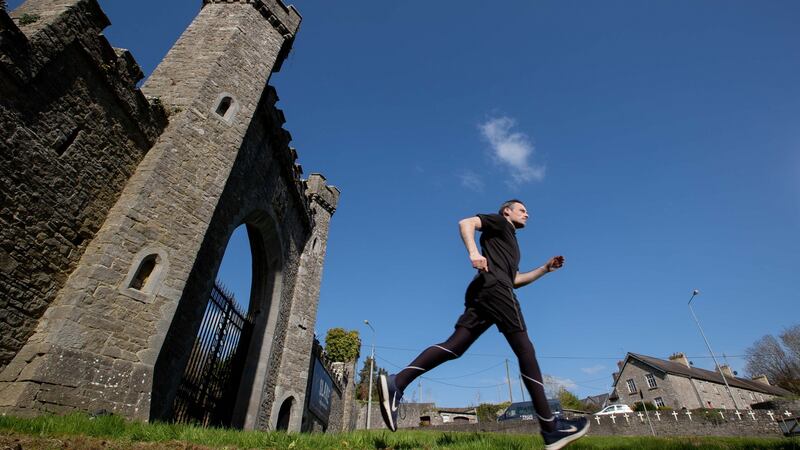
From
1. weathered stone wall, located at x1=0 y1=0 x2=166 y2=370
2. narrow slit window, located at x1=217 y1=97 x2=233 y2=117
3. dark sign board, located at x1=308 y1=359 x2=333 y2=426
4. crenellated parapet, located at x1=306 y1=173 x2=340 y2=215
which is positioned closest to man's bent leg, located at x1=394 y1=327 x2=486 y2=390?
weathered stone wall, located at x1=0 y1=0 x2=166 y2=370

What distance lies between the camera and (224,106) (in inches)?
369

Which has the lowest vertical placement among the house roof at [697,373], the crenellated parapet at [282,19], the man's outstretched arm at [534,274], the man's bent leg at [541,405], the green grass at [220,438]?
the green grass at [220,438]

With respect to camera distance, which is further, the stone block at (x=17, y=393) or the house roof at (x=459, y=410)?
the house roof at (x=459, y=410)

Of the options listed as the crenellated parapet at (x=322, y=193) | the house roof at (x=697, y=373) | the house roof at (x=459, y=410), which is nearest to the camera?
the crenellated parapet at (x=322, y=193)

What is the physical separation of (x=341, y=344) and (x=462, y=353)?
134ft

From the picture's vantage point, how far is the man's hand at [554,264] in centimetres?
398

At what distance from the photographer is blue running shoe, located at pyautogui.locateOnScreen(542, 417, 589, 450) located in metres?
2.98

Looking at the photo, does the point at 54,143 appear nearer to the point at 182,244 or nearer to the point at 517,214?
the point at 182,244

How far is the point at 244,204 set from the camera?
10.8 metres

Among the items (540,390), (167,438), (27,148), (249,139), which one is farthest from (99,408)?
(249,139)

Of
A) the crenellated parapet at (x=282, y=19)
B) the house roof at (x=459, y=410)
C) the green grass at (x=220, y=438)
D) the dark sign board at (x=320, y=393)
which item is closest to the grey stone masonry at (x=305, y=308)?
the dark sign board at (x=320, y=393)

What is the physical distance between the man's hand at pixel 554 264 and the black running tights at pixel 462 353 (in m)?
0.90

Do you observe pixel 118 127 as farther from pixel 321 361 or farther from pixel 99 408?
pixel 321 361

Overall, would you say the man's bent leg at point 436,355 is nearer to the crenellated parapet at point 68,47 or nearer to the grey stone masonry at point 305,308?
the crenellated parapet at point 68,47
